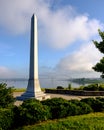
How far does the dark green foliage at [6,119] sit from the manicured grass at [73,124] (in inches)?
25.7

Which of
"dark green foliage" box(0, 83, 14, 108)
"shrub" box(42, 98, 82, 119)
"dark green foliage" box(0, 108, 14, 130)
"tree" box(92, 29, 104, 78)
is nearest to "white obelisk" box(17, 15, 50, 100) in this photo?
"tree" box(92, 29, 104, 78)

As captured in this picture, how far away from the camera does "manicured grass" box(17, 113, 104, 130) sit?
1158cm

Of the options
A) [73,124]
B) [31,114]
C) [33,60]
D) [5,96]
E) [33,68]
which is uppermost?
[33,60]

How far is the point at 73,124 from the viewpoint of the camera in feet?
39.5

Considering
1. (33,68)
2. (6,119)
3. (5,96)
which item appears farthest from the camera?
(33,68)

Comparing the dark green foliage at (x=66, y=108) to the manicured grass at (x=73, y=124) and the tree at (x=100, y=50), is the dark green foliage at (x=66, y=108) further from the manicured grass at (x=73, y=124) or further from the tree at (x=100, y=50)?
the tree at (x=100, y=50)

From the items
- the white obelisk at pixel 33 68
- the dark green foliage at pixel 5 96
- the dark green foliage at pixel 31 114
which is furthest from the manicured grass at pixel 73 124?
the white obelisk at pixel 33 68

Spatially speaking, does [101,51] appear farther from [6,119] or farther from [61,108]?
[6,119]

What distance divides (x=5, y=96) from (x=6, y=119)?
2.67 meters

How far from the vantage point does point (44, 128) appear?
1141 centimetres

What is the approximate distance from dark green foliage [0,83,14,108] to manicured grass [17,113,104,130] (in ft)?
9.22

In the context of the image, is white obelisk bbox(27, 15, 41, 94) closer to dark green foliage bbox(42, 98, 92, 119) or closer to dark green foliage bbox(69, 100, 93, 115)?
dark green foliage bbox(42, 98, 92, 119)

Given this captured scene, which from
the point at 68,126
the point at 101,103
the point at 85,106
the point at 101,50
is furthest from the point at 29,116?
the point at 101,50

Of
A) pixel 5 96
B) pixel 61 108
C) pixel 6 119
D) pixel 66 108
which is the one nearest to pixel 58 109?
pixel 61 108
